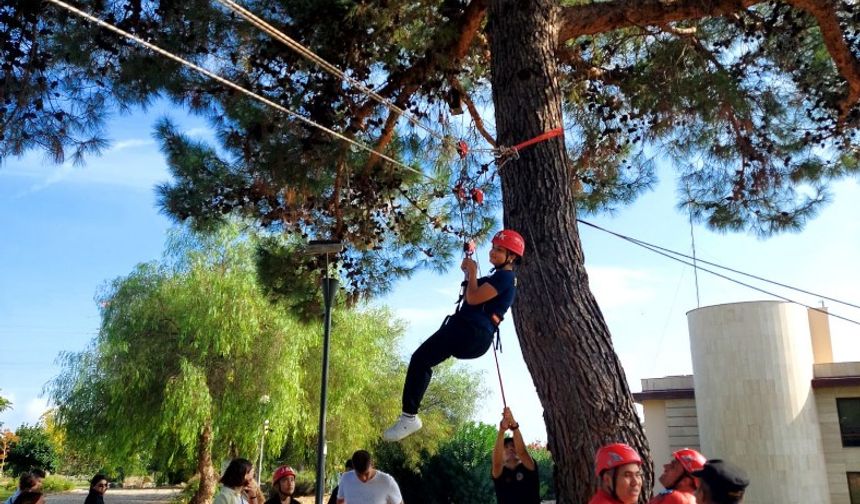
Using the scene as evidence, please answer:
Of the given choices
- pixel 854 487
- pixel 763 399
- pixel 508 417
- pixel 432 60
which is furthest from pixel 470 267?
pixel 854 487

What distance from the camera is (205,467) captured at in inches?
785

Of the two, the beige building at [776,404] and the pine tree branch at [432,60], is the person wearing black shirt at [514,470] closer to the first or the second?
the pine tree branch at [432,60]

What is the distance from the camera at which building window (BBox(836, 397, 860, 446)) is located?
19267 millimetres

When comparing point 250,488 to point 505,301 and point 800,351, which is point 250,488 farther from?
point 800,351

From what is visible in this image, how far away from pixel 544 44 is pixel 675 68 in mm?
2558

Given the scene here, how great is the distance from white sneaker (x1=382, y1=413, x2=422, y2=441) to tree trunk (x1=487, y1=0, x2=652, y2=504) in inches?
32.9

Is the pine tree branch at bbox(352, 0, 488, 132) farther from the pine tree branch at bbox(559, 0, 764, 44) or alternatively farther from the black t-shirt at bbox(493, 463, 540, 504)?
the black t-shirt at bbox(493, 463, 540, 504)

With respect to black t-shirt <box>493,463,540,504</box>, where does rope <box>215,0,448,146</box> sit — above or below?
above

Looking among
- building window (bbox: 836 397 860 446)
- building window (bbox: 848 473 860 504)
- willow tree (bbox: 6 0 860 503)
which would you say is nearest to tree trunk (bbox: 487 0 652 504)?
willow tree (bbox: 6 0 860 503)

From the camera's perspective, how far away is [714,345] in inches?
778

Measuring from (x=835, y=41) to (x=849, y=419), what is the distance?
16459mm

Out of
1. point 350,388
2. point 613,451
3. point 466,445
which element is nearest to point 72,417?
point 350,388

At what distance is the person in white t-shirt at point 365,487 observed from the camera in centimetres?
570

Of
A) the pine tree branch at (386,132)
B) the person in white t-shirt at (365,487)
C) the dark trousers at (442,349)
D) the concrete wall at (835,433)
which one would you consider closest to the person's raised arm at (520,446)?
the dark trousers at (442,349)
